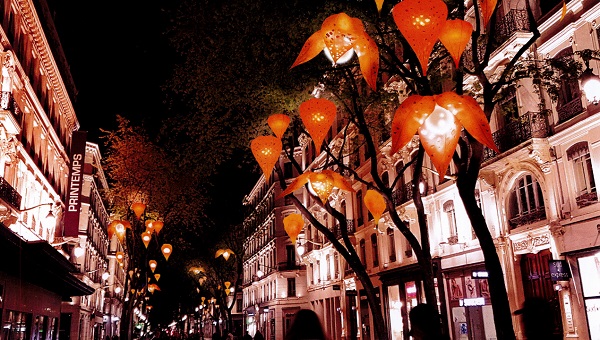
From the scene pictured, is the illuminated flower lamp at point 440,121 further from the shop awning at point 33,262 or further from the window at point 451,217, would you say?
the window at point 451,217

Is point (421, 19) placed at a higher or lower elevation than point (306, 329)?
higher

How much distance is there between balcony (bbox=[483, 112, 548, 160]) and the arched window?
1457 millimetres

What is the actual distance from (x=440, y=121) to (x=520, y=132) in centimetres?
1366

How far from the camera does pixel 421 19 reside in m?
7.21

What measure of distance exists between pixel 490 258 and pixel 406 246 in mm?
19865

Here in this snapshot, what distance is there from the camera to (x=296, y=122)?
18078 mm

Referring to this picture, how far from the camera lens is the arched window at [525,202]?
1918cm

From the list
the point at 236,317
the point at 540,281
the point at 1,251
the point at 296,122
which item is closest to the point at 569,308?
the point at 540,281

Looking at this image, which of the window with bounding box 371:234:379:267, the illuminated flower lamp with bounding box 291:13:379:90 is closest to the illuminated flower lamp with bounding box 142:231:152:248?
the window with bounding box 371:234:379:267

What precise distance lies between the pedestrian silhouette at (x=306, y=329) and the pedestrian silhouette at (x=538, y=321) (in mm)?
1733

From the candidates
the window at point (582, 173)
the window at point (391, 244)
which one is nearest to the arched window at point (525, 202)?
the window at point (582, 173)

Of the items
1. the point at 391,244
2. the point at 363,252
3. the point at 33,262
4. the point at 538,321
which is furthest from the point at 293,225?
the point at 363,252

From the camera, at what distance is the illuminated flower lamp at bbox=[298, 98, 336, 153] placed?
10.4 m

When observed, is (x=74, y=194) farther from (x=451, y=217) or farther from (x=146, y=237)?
(x=451, y=217)
